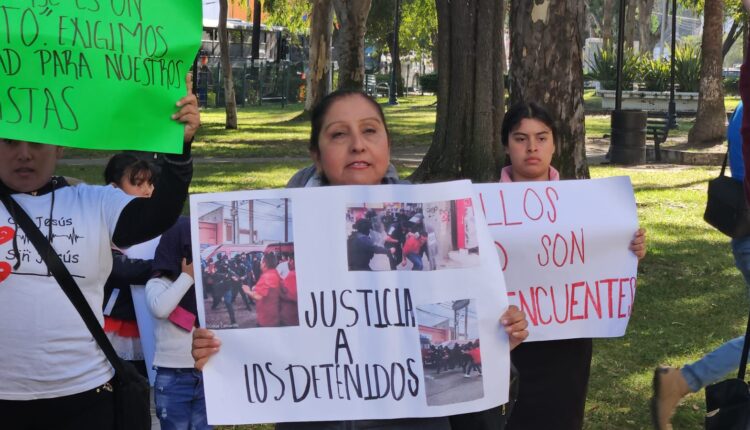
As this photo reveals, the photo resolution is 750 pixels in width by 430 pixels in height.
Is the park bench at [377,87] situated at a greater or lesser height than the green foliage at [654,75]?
lesser

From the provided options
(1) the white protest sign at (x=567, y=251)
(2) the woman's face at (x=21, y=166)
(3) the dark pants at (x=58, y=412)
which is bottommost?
(3) the dark pants at (x=58, y=412)

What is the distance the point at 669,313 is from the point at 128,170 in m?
5.02

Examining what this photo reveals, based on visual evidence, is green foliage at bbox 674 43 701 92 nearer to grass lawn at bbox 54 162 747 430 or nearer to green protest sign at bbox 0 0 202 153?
grass lawn at bbox 54 162 747 430

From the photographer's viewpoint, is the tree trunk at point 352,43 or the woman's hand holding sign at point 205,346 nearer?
the woman's hand holding sign at point 205,346

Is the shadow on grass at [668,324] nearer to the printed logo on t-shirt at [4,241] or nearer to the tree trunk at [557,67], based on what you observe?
the tree trunk at [557,67]

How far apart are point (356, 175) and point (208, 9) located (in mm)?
53300

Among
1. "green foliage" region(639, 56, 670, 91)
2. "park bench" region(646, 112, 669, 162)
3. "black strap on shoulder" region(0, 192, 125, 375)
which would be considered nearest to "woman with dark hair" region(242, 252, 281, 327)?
"black strap on shoulder" region(0, 192, 125, 375)

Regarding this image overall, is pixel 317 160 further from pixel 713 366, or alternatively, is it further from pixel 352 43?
pixel 352 43

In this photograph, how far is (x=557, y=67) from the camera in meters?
9.31

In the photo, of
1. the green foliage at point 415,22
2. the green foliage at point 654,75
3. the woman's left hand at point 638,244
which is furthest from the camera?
the green foliage at point 415,22

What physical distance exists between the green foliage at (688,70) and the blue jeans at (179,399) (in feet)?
104

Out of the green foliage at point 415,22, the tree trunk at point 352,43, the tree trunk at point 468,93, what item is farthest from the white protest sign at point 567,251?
the green foliage at point 415,22

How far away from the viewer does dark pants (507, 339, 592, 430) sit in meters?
3.97

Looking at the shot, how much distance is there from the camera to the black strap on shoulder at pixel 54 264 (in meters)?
3.16
